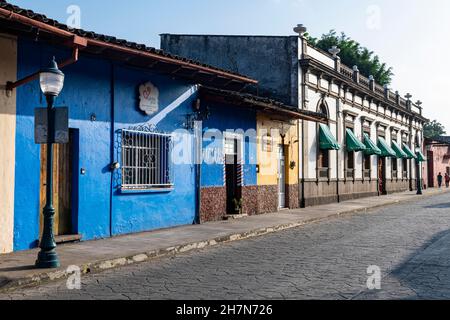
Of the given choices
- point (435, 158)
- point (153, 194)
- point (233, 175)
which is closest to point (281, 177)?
point (233, 175)

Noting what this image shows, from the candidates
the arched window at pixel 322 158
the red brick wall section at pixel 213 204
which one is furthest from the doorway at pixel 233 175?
the arched window at pixel 322 158

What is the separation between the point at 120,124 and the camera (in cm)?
1080

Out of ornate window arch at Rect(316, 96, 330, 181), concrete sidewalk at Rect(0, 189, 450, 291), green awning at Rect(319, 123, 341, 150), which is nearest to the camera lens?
concrete sidewalk at Rect(0, 189, 450, 291)

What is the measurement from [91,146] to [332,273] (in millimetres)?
5666

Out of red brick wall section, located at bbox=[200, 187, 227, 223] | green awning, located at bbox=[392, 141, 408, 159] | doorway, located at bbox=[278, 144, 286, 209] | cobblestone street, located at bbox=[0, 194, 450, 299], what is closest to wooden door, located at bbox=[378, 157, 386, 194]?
green awning, located at bbox=[392, 141, 408, 159]

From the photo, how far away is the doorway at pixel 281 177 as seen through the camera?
1799 centimetres

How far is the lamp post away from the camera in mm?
7008

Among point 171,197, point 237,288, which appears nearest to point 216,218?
point 171,197

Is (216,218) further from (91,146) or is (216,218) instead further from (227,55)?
(227,55)

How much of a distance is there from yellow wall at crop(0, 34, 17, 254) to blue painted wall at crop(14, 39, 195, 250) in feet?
0.39

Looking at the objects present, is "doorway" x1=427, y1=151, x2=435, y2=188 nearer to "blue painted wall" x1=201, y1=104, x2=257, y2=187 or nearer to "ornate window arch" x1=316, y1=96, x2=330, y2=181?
"ornate window arch" x1=316, y1=96, x2=330, y2=181

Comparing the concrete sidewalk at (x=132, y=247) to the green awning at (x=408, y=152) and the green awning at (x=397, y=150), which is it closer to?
the green awning at (x=397, y=150)

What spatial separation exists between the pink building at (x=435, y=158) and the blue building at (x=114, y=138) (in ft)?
107
